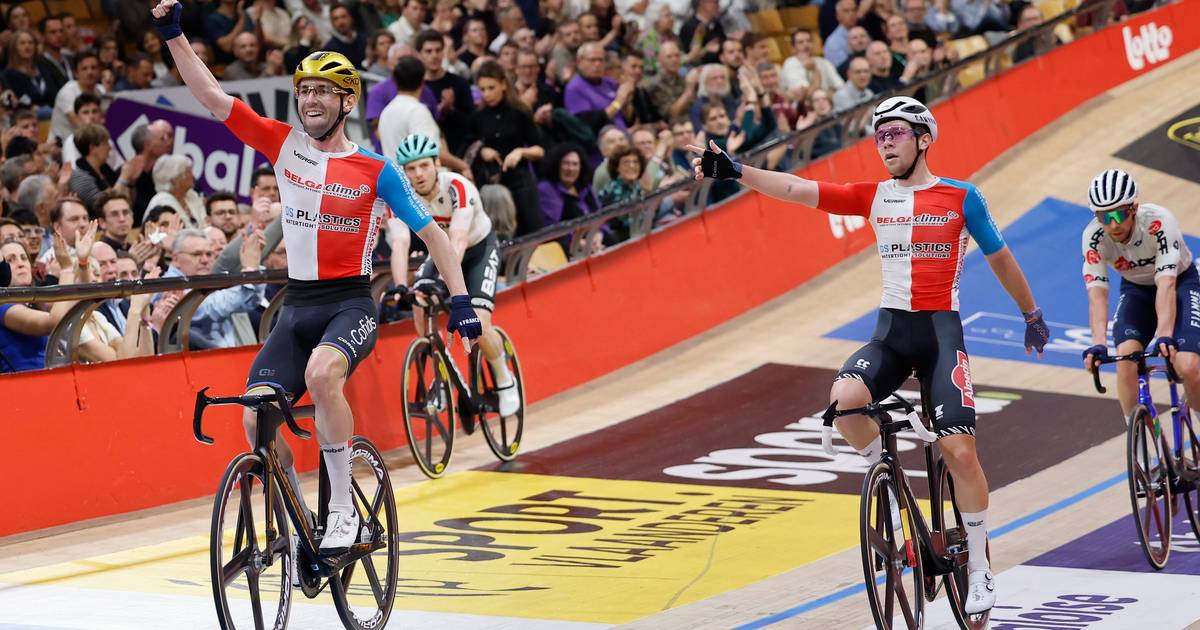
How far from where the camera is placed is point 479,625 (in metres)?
6.45

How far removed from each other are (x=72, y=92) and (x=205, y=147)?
1147mm

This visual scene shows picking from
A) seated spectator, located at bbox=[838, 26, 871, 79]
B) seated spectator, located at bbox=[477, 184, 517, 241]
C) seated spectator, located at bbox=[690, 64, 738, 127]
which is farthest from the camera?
seated spectator, located at bbox=[838, 26, 871, 79]

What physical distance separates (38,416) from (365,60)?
22.6 ft

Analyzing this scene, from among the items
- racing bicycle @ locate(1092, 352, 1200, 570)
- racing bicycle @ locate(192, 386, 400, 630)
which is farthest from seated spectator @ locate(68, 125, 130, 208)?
racing bicycle @ locate(1092, 352, 1200, 570)

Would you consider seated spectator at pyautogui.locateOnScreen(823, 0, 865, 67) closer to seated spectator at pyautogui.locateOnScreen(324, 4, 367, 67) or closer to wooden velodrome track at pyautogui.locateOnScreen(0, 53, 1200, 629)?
wooden velodrome track at pyautogui.locateOnScreen(0, 53, 1200, 629)

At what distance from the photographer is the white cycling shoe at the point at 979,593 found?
616 cm

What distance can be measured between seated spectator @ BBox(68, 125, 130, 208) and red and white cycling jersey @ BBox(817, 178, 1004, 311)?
242 inches

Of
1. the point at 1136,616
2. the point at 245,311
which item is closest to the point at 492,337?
the point at 245,311

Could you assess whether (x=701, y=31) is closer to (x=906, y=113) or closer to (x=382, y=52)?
(x=382, y=52)

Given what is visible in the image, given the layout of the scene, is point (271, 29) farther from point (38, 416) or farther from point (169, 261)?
point (38, 416)

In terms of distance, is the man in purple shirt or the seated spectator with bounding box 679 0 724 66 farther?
the seated spectator with bounding box 679 0 724 66

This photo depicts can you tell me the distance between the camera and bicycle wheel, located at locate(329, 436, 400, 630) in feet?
20.2

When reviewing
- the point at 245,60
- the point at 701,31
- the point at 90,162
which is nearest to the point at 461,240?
the point at 90,162

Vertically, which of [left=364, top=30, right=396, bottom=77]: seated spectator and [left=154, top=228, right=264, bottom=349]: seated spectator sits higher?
[left=364, top=30, right=396, bottom=77]: seated spectator
